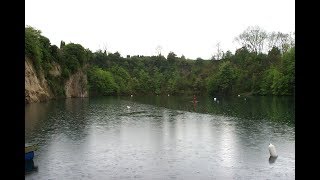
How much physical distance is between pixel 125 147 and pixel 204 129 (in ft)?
35.9

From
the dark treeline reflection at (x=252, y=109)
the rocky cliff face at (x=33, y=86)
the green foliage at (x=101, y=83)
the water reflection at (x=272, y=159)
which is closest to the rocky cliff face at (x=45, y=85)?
the rocky cliff face at (x=33, y=86)

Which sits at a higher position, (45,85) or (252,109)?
(45,85)

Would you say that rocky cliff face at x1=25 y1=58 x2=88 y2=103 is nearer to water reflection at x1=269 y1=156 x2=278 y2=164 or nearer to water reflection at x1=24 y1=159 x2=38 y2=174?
water reflection at x1=24 y1=159 x2=38 y2=174

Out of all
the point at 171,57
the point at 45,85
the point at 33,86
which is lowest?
the point at 33,86

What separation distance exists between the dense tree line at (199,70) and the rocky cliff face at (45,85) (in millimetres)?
2546

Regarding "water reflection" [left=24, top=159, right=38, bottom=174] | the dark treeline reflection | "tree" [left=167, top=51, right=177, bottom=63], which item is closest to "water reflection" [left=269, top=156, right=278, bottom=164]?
"water reflection" [left=24, top=159, right=38, bottom=174]

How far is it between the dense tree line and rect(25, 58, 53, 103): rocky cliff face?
310 centimetres

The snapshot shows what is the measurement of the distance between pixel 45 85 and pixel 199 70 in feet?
215

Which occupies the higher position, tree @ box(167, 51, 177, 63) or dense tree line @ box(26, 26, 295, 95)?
tree @ box(167, 51, 177, 63)

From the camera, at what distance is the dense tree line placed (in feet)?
274

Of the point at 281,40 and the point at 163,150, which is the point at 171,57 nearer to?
the point at 281,40

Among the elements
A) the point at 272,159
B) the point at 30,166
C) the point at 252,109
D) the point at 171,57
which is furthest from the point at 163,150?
the point at 171,57

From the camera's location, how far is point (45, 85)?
80.1m
